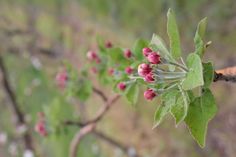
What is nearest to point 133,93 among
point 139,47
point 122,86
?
point 122,86

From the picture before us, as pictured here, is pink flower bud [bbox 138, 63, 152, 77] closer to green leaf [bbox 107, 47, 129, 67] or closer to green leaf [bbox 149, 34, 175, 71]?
green leaf [bbox 149, 34, 175, 71]

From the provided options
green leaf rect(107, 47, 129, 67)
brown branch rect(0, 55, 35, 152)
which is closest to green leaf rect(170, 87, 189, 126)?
green leaf rect(107, 47, 129, 67)

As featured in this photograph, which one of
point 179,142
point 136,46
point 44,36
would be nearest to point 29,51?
point 44,36

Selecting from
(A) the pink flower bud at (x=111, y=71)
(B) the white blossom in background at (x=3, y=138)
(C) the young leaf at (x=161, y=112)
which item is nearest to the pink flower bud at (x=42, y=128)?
(A) the pink flower bud at (x=111, y=71)

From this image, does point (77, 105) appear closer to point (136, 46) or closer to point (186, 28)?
point (186, 28)

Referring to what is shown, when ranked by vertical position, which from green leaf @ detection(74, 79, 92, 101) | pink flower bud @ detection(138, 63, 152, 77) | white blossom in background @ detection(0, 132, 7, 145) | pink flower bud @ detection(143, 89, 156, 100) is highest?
pink flower bud @ detection(138, 63, 152, 77)

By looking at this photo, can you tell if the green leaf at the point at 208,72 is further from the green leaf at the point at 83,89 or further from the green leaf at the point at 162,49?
the green leaf at the point at 83,89

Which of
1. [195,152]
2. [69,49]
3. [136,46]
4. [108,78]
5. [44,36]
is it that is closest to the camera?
[136,46]

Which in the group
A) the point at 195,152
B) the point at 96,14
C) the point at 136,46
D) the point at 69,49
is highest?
the point at 136,46
